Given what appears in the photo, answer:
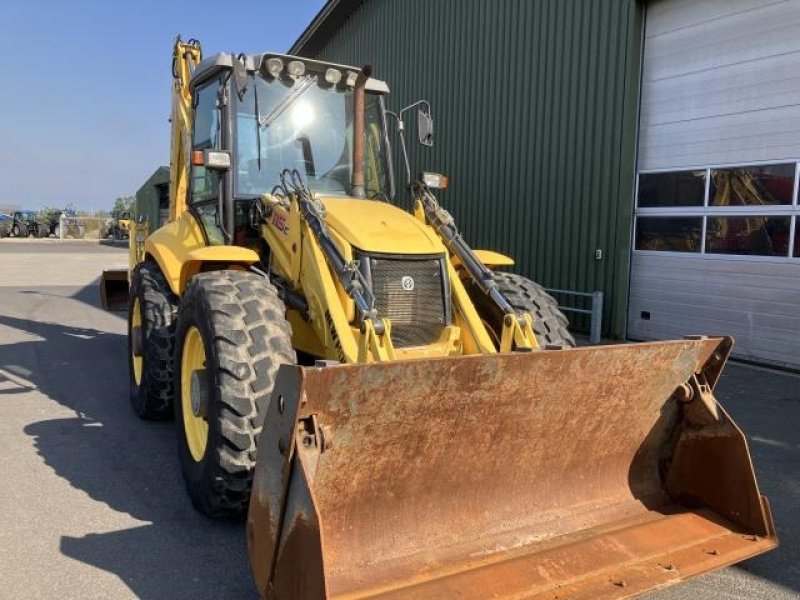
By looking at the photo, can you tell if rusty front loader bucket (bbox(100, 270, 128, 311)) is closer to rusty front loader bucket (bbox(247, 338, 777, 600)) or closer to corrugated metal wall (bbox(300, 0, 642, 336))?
corrugated metal wall (bbox(300, 0, 642, 336))

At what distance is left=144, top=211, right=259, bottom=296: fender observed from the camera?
4469 mm

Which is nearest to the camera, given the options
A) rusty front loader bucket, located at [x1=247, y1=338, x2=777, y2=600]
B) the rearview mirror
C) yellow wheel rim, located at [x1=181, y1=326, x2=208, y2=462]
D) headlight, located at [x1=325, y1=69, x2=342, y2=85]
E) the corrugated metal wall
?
rusty front loader bucket, located at [x1=247, y1=338, x2=777, y2=600]

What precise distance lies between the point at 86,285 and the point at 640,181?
1432 cm

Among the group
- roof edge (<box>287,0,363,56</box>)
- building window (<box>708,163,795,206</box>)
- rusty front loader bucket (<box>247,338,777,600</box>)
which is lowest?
rusty front loader bucket (<box>247,338,777,600</box>)

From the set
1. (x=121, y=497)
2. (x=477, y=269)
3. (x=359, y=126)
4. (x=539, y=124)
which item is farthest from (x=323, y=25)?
(x=121, y=497)

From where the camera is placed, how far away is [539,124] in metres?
10.6

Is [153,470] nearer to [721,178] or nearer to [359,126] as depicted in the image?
[359,126]

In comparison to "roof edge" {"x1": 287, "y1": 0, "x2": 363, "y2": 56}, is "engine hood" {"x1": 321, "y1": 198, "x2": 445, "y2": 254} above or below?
below

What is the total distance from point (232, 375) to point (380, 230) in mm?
1278

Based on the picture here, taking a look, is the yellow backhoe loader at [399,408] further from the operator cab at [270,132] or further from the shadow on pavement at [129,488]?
the shadow on pavement at [129,488]

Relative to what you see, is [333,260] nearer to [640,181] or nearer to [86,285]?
[640,181]

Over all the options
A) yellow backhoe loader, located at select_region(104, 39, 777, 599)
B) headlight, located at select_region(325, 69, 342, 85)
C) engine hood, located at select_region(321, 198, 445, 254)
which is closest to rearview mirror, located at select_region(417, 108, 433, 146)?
yellow backhoe loader, located at select_region(104, 39, 777, 599)

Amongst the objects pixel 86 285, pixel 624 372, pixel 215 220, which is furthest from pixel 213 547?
pixel 86 285

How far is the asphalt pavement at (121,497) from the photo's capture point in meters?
3.23
